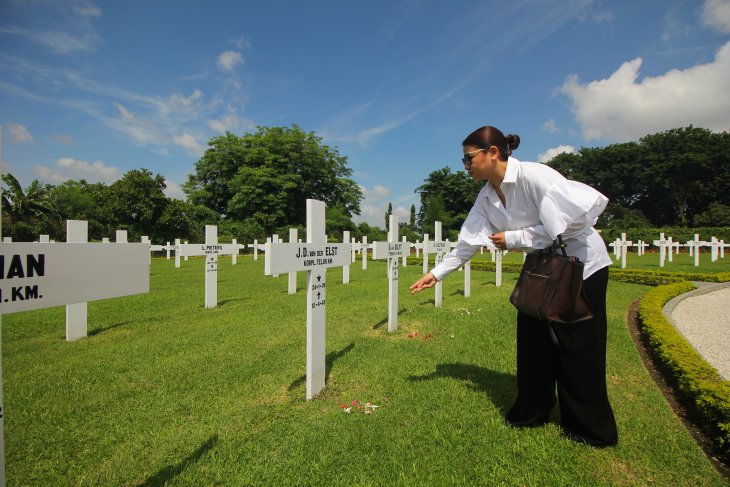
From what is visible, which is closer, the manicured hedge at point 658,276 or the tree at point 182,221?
the manicured hedge at point 658,276

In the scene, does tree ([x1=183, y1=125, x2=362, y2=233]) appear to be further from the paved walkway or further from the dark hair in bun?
the dark hair in bun

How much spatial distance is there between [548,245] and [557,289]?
0.38m

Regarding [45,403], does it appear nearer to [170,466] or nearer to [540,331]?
[170,466]

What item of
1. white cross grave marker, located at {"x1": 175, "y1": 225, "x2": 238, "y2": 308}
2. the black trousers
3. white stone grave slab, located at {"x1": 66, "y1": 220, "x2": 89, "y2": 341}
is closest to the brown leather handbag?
the black trousers

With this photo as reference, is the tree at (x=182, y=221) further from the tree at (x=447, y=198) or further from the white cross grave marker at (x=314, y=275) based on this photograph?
the white cross grave marker at (x=314, y=275)

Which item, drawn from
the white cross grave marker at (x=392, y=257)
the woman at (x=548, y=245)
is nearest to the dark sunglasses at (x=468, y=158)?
the woman at (x=548, y=245)

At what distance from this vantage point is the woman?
2576mm

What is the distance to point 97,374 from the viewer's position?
4.65m

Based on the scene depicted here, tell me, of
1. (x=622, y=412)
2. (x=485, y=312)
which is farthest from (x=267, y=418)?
(x=485, y=312)

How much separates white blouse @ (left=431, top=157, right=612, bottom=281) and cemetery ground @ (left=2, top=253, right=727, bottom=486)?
1360 millimetres

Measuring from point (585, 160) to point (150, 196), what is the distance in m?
59.5

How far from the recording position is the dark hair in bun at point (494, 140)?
290 centimetres

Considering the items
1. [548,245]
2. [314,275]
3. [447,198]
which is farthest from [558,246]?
[447,198]

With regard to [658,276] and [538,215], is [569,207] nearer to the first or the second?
[538,215]
